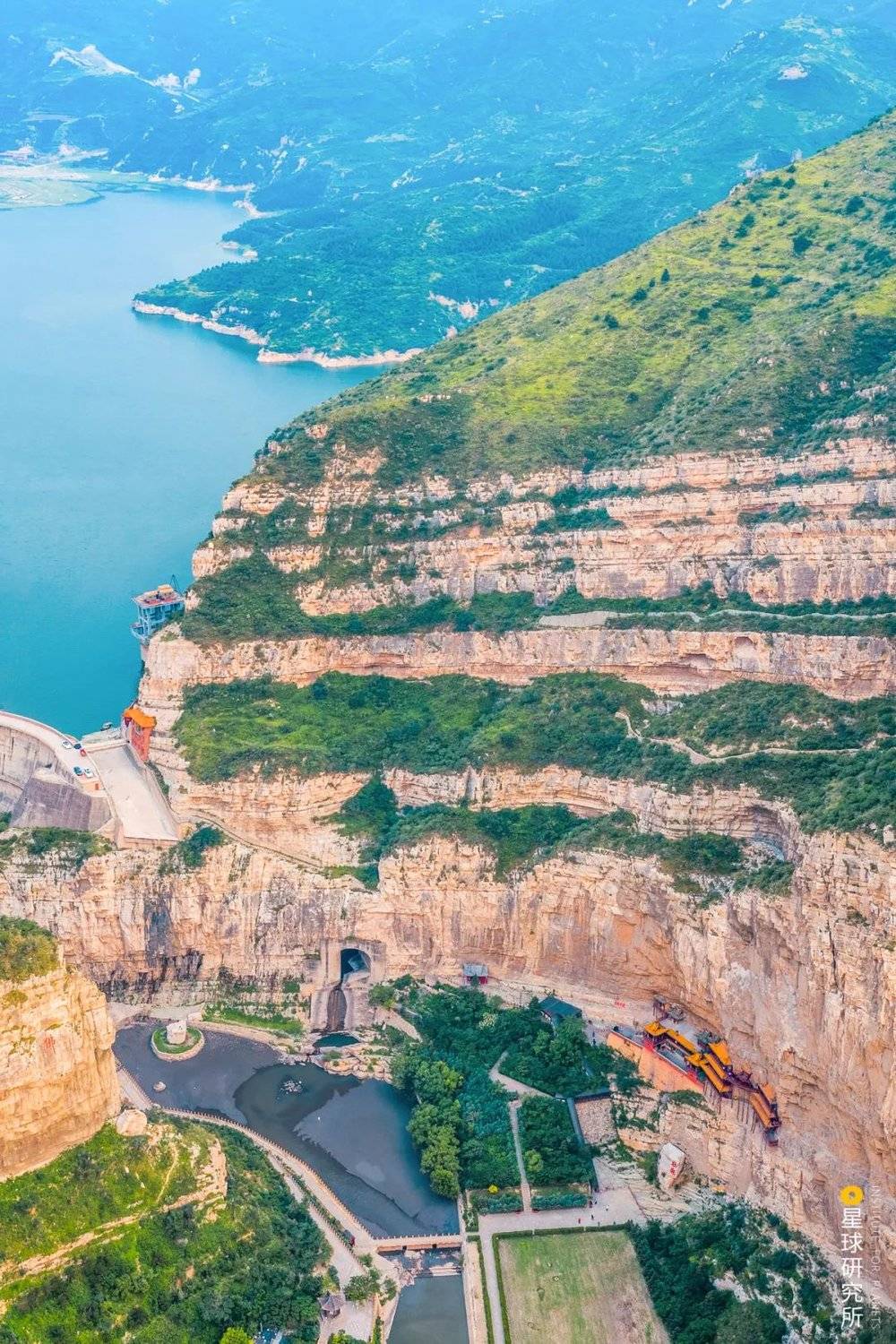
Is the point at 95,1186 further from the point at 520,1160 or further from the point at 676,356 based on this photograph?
the point at 676,356

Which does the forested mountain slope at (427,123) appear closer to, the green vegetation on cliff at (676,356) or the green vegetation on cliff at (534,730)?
the green vegetation on cliff at (676,356)

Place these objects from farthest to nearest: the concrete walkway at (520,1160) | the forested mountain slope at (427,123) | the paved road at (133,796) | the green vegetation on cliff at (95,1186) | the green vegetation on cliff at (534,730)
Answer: the forested mountain slope at (427,123), the paved road at (133,796), the green vegetation on cliff at (534,730), the concrete walkway at (520,1160), the green vegetation on cliff at (95,1186)

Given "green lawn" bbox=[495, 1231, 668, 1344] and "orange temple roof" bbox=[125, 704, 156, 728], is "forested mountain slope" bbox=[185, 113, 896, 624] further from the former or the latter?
"green lawn" bbox=[495, 1231, 668, 1344]

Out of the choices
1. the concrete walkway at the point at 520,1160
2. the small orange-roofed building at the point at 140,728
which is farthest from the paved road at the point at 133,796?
the concrete walkway at the point at 520,1160

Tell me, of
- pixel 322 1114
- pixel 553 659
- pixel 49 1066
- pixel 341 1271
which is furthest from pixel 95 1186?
pixel 553 659

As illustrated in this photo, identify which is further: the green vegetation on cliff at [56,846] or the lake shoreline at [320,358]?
the lake shoreline at [320,358]

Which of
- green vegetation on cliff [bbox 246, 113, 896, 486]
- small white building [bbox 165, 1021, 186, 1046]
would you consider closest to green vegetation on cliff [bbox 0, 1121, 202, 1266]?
small white building [bbox 165, 1021, 186, 1046]
